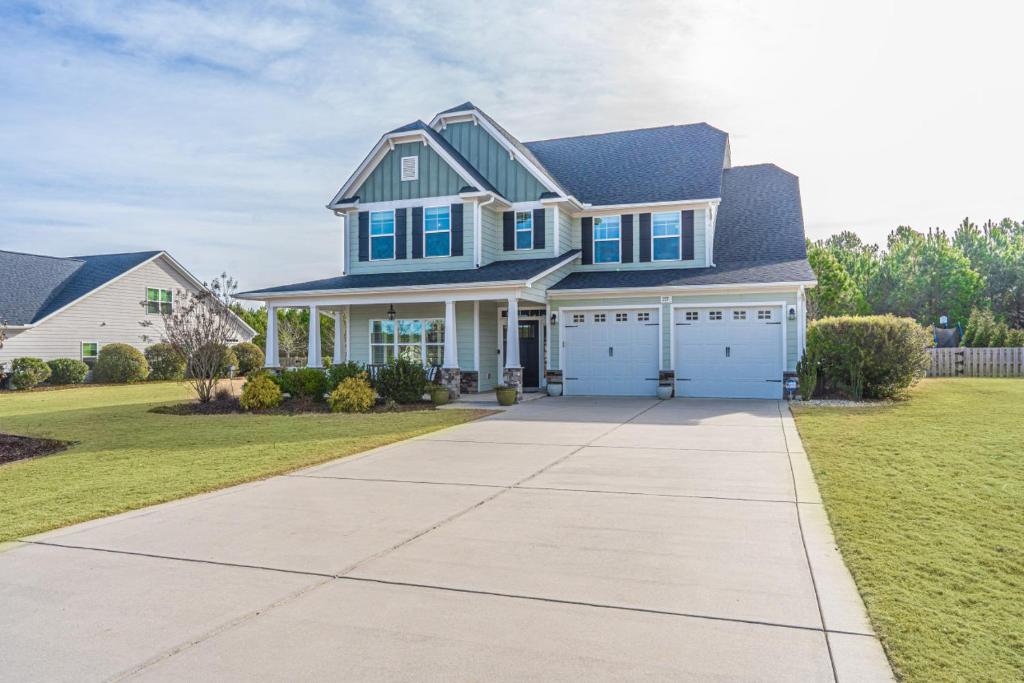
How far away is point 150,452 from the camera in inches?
403

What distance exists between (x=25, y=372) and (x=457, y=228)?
59.7ft

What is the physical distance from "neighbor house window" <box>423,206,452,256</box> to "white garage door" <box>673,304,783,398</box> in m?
6.75

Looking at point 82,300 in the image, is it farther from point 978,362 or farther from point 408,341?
point 978,362

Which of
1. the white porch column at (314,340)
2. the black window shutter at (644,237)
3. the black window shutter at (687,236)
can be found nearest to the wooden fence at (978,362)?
the black window shutter at (687,236)

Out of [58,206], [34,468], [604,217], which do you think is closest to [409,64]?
[604,217]

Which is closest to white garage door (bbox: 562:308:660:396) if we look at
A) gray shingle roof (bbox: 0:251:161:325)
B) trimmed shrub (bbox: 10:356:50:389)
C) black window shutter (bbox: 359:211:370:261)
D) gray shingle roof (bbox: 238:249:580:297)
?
gray shingle roof (bbox: 238:249:580:297)

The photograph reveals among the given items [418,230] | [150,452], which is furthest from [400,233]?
[150,452]

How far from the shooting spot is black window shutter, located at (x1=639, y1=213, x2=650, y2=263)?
20.0 metres

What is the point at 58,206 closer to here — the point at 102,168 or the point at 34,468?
the point at 102,168

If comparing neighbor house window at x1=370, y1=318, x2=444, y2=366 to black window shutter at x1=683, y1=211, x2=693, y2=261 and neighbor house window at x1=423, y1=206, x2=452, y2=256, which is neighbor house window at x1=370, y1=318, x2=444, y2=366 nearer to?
neighbor house window at x1=423, y1=206, x2=452, y2=256

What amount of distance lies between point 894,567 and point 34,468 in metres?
9.88

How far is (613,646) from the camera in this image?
3.60 meters

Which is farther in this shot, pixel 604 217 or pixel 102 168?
pixel 102 168

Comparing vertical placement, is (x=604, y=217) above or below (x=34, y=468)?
above
